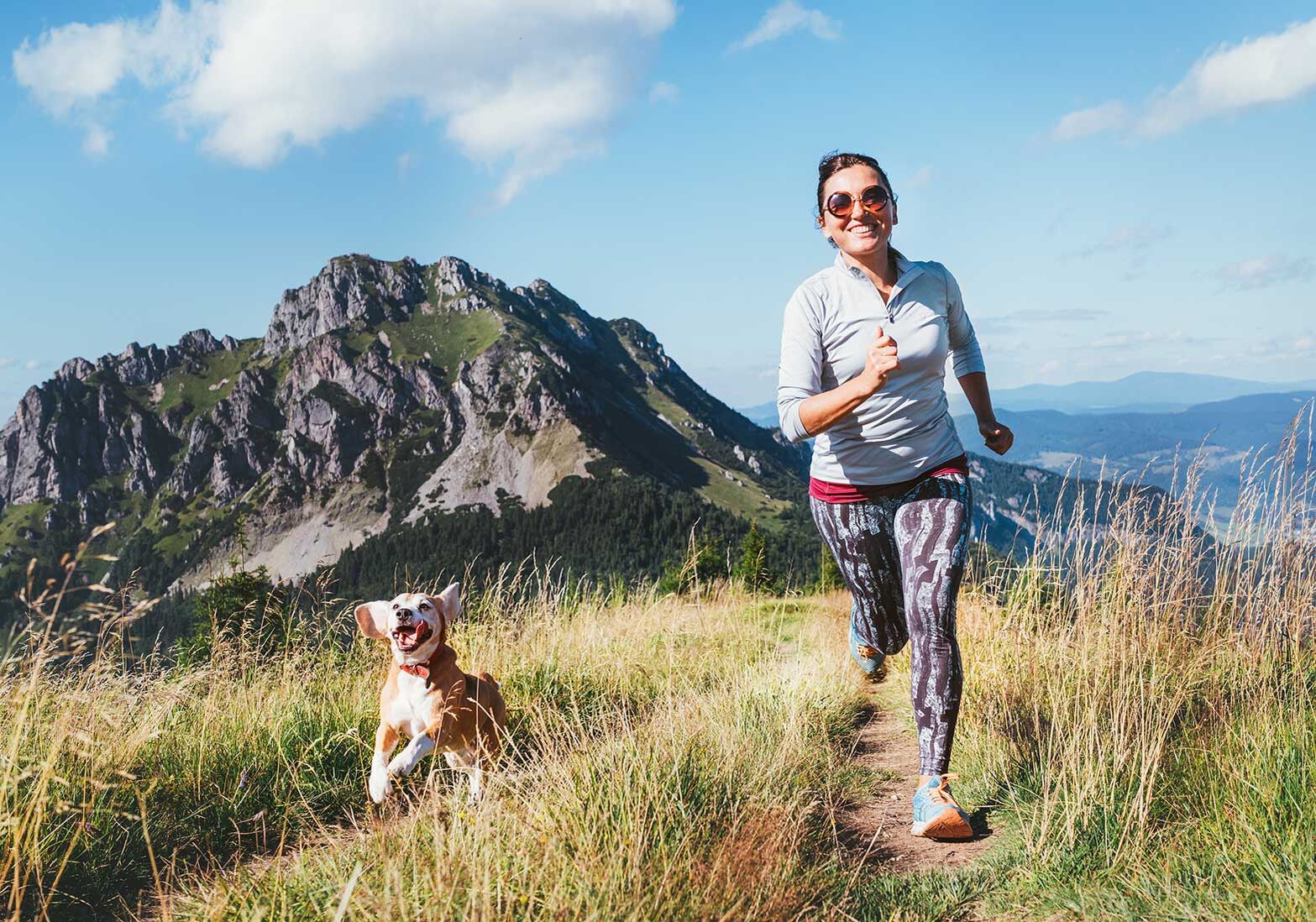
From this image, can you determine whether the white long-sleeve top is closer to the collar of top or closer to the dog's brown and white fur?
the collar of top

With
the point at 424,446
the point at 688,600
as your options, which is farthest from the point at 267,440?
the point at 688,600

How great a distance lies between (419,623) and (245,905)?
4.40 ft

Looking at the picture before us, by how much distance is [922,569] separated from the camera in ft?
11.3

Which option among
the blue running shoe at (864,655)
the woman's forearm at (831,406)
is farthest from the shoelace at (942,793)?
the woman's forearm at (831,406)

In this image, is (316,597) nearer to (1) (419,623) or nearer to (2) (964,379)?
(1) (419,623)

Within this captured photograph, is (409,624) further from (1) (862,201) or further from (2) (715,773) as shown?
(1) (862,201)

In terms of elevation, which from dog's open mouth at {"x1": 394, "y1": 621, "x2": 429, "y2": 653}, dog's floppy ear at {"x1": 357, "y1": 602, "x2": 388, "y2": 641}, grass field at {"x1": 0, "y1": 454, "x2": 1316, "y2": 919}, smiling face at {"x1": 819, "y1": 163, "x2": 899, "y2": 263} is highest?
smiling face at {"x1": 819, "y1": 163, "x2": 899, "y2": 263}

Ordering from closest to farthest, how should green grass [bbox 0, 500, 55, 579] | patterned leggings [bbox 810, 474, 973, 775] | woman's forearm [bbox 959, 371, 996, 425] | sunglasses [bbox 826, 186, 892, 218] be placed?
patterned leggings [bbox 810, 474, 973, 775]
sunglasses [bbox 826, 186, 892, 218]
woman's forearm [bbox 959, 371, 996, 425]
green grass [bbox 0, 500, 55, 579]

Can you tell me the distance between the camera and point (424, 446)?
7456 inches

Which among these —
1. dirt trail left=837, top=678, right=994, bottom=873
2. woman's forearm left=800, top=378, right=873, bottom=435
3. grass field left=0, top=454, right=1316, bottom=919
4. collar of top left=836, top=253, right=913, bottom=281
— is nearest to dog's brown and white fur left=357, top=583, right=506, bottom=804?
grass field left=0, top=454, right=1316, bottom=919

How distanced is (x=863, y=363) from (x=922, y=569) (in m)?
0.98

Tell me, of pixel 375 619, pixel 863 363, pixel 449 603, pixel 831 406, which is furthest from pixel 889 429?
pixel 375 619

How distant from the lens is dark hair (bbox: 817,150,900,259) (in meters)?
3.71

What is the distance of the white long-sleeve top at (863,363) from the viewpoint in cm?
352
